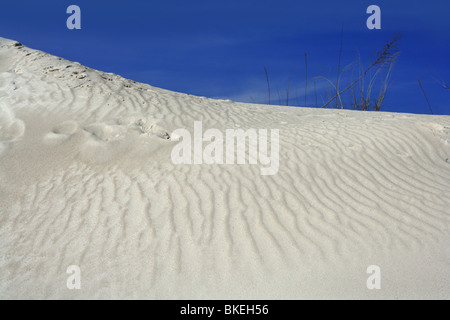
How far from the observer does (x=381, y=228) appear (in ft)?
16.3

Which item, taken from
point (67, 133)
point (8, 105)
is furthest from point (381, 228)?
point (8, 105)

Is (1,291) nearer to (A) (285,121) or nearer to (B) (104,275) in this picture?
(B) (104,275)


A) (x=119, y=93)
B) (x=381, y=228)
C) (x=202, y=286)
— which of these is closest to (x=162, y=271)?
(x=202, y=286)

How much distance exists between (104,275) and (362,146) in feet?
16.6

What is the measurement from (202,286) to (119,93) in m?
5.55

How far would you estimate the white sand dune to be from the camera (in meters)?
4.21

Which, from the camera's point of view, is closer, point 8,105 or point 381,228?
point 381,228

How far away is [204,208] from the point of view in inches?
202

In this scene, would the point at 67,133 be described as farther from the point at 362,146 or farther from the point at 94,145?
the point at 362,146

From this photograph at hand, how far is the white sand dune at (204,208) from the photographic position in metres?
4.21
